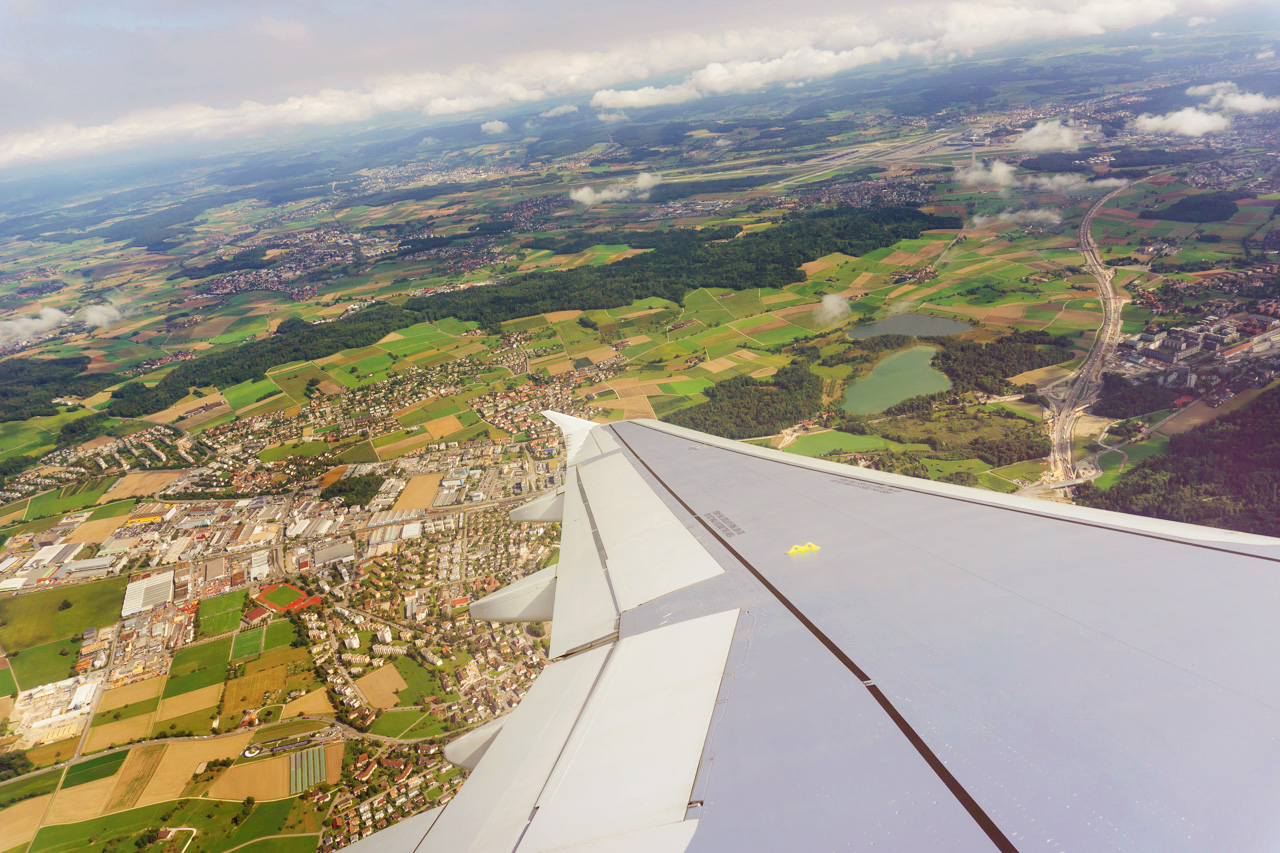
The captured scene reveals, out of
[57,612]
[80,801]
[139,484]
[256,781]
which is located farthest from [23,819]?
[139,484]

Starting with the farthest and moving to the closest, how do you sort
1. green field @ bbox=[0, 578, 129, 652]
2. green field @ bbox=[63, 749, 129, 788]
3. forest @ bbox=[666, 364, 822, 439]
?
forest @ bbox=[666, 364, 822, 439] < green field @ bbox=[0, 578, 129, 652] < green field @ bbox=[63, 749, 129, 788]

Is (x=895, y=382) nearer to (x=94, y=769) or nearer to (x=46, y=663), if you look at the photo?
(x=94, y=769)

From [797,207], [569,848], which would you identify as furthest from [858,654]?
[797,207]

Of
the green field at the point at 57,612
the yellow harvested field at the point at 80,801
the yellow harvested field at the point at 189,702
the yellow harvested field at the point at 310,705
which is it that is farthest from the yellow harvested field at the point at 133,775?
the green field at the point at 57,612

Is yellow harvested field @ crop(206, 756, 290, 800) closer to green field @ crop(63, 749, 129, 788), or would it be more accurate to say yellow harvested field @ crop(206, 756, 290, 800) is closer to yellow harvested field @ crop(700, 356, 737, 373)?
green field @ crop(63, 749, 129, 788)

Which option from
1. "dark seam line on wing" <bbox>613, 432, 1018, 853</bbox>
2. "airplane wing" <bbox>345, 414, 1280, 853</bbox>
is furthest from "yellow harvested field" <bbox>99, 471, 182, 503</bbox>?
"dark seam line on wing" <bbox>613, 432, 1018, 853</bbox>

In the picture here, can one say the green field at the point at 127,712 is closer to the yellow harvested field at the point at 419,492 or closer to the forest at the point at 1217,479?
the yellow harvested field at the point at 419,492

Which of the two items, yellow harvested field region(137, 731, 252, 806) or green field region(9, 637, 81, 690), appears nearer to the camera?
yellow harvested field region(137, 731, 252, 806)
